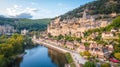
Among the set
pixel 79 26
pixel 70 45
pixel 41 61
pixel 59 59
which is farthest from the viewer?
pixel 79 26

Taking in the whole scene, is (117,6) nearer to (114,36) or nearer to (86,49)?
(114,36)

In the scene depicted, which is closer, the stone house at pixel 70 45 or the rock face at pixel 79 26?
the stone house at pixel 70 45

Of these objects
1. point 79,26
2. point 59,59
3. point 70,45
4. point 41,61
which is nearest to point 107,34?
point 70,45

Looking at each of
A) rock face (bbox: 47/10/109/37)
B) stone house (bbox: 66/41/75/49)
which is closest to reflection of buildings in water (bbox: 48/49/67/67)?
stone house (bbox: 66/41/75/49)

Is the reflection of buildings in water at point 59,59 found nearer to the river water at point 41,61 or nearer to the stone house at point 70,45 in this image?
the river water at point 41,61

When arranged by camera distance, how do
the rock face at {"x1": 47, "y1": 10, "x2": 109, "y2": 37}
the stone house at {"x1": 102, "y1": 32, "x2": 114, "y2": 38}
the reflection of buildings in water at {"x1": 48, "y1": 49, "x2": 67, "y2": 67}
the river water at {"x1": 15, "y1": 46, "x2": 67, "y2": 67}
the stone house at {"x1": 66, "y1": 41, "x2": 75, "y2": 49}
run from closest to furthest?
1. the reflection of buildings in water at {"x1": 48, "y1": 49, "x2": 67, "y2": 67}
2. the river water at {"x1": 15, "y1": 46, "x2": 67, "y2": 67}
3. the stone house at {"x1": 102, "y1": 32, "x2": 114, "y2": 38}
4. the stone house at {"x1": 66, "y1": 41, "x2": 75, "y2": 49}
5. the rock face at {"x1": 47, "y1": 10, "x2": 109, "y2": 37}

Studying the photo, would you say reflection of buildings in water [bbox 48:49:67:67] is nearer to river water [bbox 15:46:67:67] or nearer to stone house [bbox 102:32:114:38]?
river water [bbox 15:46:67:67]

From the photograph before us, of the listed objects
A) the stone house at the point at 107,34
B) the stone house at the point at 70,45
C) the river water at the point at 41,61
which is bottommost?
the river water at the point at 41,61

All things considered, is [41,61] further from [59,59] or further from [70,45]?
[70,45]

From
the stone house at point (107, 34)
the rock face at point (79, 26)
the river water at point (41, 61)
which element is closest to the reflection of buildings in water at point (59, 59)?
the river water at point (41, 61)

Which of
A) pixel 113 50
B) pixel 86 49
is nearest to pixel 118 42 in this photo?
pixel 113 50

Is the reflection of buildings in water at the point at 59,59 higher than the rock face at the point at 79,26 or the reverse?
the reverse

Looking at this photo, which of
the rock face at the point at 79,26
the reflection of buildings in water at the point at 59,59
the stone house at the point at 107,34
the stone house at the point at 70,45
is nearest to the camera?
the reflection of buildings in water at the point at 59,59
